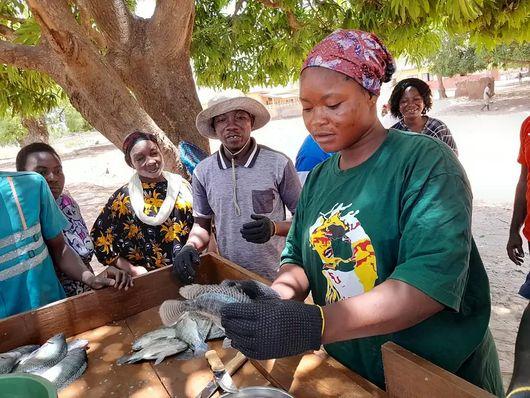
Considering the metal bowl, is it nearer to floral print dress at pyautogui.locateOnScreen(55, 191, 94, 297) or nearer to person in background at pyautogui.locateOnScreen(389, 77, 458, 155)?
floral print dress at pyautogui.locateOnScreen(55, 191, 94, 297)

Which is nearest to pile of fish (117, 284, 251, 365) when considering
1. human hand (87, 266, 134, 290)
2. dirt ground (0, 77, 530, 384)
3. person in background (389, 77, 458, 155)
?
human hand (87, 266, 134, 290)

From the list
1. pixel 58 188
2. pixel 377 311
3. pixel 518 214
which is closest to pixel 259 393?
pixel 377 311

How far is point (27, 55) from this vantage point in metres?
2.98

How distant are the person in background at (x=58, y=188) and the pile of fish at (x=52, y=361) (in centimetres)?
102

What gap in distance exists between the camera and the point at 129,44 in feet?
11.7

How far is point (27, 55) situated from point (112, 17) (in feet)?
2.64

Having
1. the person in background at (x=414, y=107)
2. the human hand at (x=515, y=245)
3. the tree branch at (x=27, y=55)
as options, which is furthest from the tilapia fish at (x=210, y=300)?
the person in background at (x=414, y=107)

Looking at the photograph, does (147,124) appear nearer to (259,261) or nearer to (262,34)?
(259,261)

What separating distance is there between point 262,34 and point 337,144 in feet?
16.6

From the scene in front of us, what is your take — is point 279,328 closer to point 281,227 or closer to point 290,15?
point 281,227

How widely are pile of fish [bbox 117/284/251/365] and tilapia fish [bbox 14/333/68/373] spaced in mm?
234

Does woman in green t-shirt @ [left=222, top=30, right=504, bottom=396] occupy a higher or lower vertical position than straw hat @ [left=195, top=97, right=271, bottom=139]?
lower

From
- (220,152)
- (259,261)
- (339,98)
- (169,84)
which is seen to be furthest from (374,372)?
(169,84)

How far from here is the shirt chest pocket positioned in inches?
97.4
